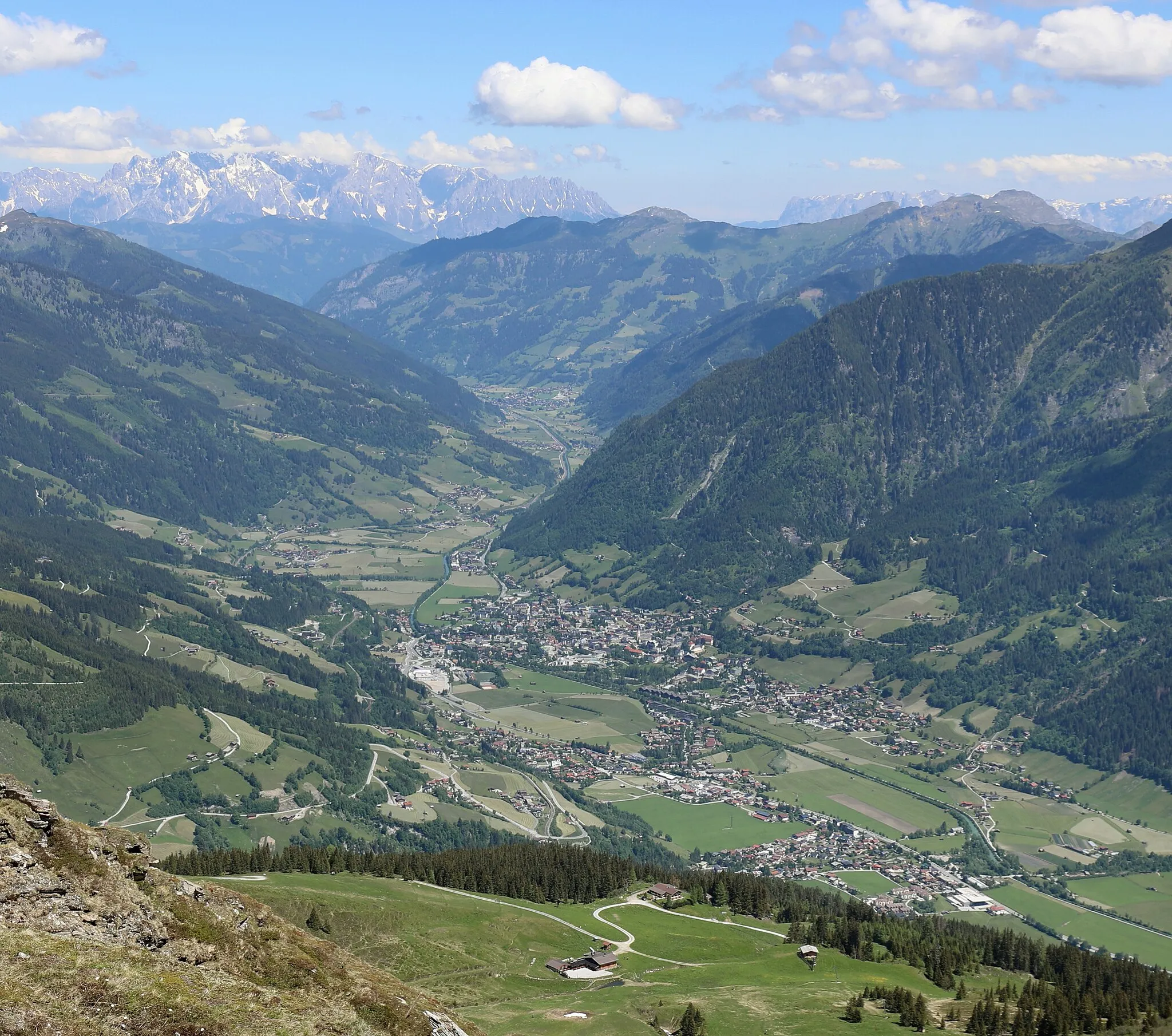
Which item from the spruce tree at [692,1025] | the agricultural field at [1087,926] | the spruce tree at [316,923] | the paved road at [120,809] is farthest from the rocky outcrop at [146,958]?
the agricultural field at [1087,926]

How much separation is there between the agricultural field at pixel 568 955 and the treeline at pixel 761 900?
4882mm

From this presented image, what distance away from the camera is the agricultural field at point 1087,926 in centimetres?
17350

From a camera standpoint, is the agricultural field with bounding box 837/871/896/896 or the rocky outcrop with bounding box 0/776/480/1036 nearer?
the rocky outcrop with bounding box 0/776/480/1036

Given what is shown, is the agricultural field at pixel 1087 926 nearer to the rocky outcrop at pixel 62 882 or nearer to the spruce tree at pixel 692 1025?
the spruce tree at pixel 692 1025

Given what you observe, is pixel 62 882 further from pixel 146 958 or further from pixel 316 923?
pixel 316 923

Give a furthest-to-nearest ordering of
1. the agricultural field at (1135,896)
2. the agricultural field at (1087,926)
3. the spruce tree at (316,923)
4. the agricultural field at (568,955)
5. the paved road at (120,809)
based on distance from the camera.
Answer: the agricultural field at (1135,896) < the paved road at (120,809) < the agricultural field at (1087,926) < the spruce tree at (316,923) < the agricultural field at (568,955)

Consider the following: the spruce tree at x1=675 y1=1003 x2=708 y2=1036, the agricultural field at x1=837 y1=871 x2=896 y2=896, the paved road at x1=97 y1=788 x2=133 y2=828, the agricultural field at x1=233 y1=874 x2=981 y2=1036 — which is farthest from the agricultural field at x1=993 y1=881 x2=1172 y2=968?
the paved road at x1=97 y1=788 x2=133 y2=828

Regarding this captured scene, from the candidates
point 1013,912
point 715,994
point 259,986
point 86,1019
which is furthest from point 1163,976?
point 86,1019

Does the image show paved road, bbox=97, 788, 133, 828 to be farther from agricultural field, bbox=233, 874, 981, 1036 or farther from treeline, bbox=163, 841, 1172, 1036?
agricultural field, bbox=233, 874, 981, 1036

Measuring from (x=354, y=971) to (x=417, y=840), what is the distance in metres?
134

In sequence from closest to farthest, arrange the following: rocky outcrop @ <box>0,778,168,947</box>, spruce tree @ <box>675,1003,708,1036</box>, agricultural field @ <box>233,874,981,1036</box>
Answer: rocky outcrop @ <box>0,778,168,947</box> < spruce tree @ <box>675,1003,708,1036</box> < agricultural field @ <box>233,874,981,1036</box>

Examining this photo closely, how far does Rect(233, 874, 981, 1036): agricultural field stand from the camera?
99.9 meters

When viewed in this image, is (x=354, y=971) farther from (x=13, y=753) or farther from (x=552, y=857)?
(x=13, y=753)

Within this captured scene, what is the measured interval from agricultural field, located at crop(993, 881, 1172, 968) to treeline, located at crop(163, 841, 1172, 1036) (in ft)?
86.1
